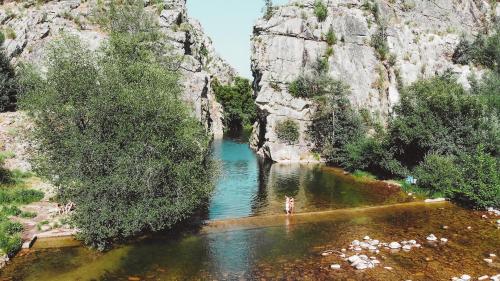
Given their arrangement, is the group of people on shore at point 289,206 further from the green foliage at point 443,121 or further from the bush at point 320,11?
the bush at point 320,11

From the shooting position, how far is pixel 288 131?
66.8 metres

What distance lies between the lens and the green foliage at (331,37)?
75312 mm

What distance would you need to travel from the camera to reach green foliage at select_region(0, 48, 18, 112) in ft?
170

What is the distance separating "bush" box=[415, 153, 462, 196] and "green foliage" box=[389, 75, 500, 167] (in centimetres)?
210

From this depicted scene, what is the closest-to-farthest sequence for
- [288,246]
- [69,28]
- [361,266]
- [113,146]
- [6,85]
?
[361,266] → [113,146] → [288,246] → [6,85] → [69,28]

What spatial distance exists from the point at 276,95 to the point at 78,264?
162 feet

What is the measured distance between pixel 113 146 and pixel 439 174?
3159 cm

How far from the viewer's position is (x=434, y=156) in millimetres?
42906

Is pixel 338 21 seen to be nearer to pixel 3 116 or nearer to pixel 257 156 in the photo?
pixel 257 156

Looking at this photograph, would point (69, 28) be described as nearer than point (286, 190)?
No

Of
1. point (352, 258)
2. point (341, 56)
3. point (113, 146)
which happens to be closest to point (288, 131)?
point (341, 56)

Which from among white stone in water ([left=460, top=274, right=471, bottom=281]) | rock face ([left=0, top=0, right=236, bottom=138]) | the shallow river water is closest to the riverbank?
the shallow river water

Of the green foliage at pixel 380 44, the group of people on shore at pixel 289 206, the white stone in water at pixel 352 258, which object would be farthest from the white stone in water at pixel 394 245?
the green foliage at pixel 380 44

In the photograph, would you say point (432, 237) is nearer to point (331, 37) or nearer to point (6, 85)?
point (6, 85)
